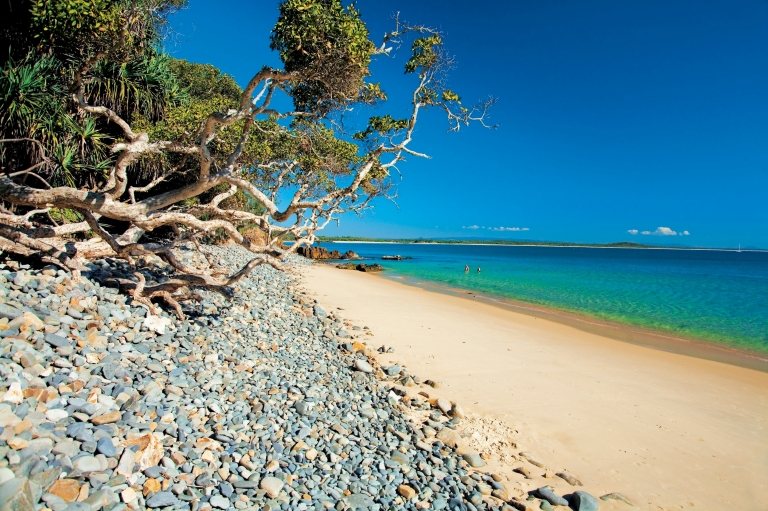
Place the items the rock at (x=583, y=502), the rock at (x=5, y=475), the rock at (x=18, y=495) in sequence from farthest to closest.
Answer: the rock at (x=583, y=502), the rock at (x=5, y=475), the rock at (x=18, y=495)

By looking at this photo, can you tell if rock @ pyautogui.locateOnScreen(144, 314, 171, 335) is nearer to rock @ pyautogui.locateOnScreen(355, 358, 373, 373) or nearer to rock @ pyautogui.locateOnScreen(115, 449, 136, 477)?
rock @ pyautogui.locateOnScreen(115, 449, 136, 477)

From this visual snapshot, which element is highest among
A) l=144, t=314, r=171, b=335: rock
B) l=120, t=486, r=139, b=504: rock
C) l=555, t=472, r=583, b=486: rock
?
l=144, t=314, r=171, b=335: rock

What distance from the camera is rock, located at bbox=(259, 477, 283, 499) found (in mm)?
3023

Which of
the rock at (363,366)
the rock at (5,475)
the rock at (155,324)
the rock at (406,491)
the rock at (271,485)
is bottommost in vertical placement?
the rock at (406,491)

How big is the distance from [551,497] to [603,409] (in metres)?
2.90

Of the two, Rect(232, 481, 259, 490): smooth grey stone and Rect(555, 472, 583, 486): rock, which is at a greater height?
Rect(232, 481, 259, 490): smooth grey stone

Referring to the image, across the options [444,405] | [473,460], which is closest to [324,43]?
[444,405]

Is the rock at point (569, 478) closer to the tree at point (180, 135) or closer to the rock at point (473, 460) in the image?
the rock at point (473, 460)

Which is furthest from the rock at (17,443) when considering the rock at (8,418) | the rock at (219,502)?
the rock at (219,502)

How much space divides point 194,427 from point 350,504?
160 cm

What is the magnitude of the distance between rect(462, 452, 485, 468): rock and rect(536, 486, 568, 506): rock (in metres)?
0.60

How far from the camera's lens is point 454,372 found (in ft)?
22.9

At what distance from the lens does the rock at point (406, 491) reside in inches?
133

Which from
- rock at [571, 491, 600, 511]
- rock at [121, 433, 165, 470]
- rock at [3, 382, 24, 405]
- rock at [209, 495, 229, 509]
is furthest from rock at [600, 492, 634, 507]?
rock at [3, 382, 24, 405]
